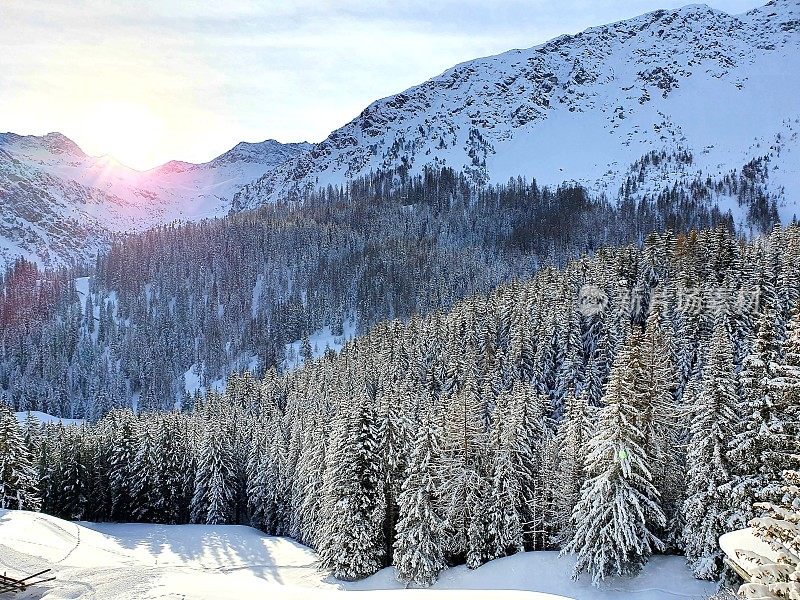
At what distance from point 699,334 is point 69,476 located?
70539 mm

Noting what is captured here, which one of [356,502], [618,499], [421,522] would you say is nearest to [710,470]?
[618,499]

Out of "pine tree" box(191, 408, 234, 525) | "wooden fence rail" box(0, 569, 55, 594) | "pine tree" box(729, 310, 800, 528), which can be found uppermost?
"pine tree" box(729, 310, 800, 528)

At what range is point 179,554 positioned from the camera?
144 feet

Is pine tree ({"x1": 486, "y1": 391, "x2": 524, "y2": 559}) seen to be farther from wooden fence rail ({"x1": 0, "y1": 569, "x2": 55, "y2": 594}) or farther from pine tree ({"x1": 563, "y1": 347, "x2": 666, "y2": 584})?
wooden fence rail ({"x1": 0, "y1": 569, "x2": 55, "y2": 594})

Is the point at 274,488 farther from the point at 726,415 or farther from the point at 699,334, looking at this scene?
the point at 699,334

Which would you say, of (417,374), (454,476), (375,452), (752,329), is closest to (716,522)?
(454,476)

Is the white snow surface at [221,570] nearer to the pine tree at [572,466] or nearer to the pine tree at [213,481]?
the pine tree at [572,466]

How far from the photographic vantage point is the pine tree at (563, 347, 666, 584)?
29219mm

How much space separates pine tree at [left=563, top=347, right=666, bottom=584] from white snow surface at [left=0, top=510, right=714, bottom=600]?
4.45 ft

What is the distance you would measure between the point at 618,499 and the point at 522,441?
27.7 feet

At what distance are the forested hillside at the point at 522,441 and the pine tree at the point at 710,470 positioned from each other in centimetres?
11

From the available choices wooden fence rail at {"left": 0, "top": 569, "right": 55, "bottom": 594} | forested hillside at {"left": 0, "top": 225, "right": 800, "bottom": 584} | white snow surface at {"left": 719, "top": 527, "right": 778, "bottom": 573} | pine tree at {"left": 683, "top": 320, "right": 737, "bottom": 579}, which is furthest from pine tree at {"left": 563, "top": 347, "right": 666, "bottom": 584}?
wooden fence rail at {"left": 0, "top": 569, "right": 55, "bottom": 594}

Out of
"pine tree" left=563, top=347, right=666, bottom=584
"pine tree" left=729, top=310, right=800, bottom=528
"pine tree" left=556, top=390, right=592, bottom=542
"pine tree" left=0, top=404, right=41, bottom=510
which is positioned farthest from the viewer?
"pine tree" left=0, top=404, right=41, bottom=510

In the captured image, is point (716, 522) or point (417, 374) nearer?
point (716, 522)
